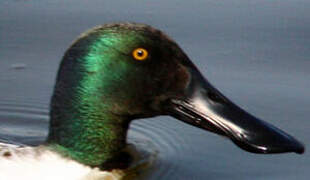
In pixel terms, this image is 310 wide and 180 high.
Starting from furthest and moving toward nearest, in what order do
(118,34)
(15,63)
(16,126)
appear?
1. (15,63)
2. (16,126)
3. (118,34)

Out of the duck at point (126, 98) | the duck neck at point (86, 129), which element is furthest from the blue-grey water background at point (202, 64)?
the duck at point (126, 98)

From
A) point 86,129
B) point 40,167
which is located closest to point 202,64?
point 86,129

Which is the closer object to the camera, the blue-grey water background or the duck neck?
the duck neck

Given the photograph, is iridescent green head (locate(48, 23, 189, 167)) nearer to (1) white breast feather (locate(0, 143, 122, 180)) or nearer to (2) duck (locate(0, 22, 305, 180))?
(2) duck (locate(0, 22, 305, 180))

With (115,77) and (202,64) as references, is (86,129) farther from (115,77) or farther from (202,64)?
(202,64)

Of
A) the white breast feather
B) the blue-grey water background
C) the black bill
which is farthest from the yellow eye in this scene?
the blue-grey water background

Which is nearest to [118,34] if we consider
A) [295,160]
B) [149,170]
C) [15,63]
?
[149,170]

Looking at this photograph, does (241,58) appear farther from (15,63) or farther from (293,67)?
(15,63)
